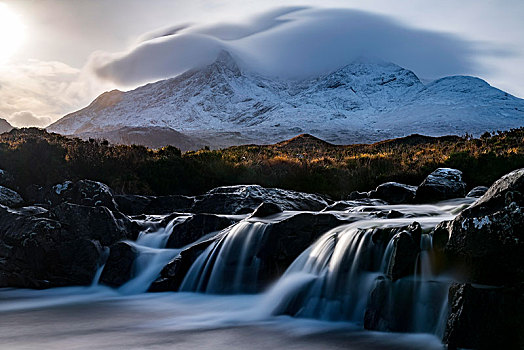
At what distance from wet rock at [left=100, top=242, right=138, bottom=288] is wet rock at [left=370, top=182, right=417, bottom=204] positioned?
9.22 metres

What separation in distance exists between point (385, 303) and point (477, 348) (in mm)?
1787

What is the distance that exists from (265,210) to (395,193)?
6.55 metres

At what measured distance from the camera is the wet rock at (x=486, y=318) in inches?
279

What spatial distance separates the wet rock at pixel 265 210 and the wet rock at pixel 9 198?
7.85 meters

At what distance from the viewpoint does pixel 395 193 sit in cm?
1912

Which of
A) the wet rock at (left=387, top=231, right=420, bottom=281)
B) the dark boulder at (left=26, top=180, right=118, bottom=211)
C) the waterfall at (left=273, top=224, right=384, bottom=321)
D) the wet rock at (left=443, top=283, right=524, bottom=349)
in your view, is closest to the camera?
the wet rock at (left=443, top=283, right=524, bottom=349)

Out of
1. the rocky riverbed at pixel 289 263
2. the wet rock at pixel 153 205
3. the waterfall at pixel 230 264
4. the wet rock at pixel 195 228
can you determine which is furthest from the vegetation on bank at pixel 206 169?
the waterfall at pixel 230 264

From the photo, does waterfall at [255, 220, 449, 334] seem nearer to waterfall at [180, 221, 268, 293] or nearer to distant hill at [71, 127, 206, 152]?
waterfall at [180, 221, 268, 293]

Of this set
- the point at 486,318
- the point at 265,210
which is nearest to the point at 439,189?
the point at 265,210

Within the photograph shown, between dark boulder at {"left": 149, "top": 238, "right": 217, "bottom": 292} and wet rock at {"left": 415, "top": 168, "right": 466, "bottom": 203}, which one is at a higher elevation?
wet rock at {"left": 415, "top": 168, "right": 466, "bottom": 203}

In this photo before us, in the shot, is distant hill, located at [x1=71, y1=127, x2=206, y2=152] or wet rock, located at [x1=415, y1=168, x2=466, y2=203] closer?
wet rock, located at [x1=415, y1=168, x2=466, y2=203]

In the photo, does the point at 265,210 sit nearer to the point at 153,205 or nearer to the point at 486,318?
the point at 153,205

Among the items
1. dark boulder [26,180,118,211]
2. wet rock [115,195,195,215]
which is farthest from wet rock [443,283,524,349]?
wet rock [115,195,195,215]

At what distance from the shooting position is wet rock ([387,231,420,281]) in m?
8.95
